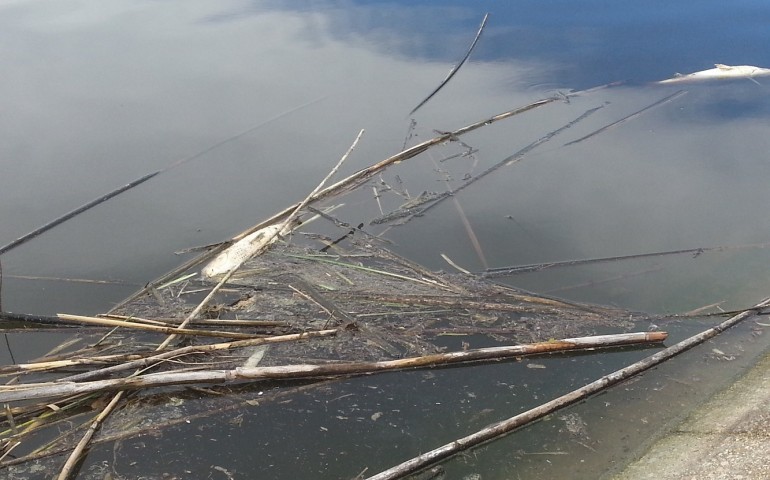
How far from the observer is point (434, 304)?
16.7ft

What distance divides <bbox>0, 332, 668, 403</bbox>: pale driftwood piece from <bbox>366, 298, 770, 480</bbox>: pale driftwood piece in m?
0.20

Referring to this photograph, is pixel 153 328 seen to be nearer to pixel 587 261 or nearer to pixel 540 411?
pixel 540 411

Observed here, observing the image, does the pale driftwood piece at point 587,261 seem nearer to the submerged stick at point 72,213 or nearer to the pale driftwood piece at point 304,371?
the pale driftwood piece at point 304,371

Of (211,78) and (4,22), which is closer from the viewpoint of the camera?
(211,78)

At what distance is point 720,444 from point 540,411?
3.40 feet

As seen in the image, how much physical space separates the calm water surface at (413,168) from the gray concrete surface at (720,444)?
0.16 meters

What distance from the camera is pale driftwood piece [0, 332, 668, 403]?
156 inches

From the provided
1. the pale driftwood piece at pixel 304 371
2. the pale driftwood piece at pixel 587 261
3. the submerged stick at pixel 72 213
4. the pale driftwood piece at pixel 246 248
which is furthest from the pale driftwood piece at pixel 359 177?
the pale driftwood piece at pixel 587 261

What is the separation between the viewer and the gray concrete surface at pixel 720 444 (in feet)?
11.7

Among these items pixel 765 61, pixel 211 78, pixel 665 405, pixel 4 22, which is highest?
pixel 4 22

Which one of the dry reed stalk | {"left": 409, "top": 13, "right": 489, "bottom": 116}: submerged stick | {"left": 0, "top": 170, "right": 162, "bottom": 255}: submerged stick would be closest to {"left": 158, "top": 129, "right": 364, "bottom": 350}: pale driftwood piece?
the dry reed stalk

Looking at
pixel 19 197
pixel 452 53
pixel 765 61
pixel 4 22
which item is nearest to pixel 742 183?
pixel 765 61

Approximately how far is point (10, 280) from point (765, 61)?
36.1 feet

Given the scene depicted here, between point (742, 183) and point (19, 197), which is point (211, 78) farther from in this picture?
point (742, 183)
